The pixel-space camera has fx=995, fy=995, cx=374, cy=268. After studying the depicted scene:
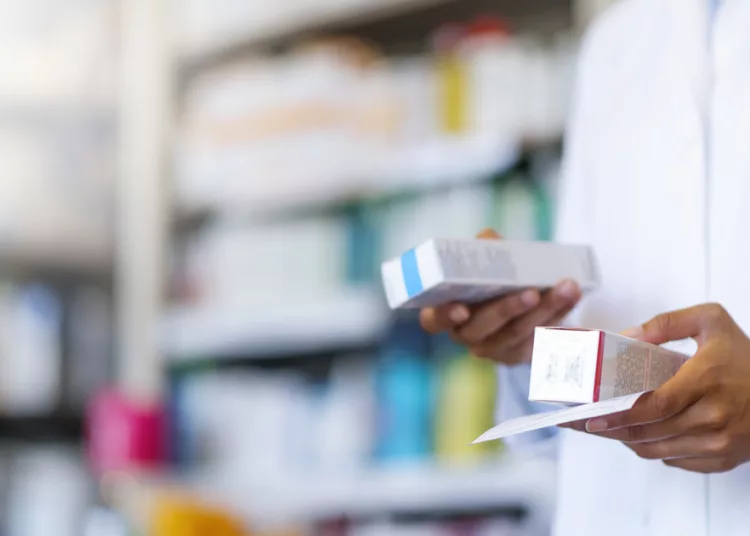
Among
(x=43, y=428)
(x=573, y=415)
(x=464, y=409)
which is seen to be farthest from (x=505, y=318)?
(x=43, y=428)

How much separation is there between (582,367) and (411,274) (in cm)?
21

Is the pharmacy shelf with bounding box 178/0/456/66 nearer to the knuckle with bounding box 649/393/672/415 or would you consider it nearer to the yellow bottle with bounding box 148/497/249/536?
the yellow bottle with bounding box 148/497/249/536

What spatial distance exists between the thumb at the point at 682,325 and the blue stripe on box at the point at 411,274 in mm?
160

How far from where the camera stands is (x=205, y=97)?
2.21 meters

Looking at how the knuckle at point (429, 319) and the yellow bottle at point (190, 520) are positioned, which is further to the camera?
the yellow bottle at point (190, 520)

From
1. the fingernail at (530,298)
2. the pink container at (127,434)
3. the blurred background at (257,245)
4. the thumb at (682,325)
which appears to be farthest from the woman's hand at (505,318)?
the pink container at (127,434)

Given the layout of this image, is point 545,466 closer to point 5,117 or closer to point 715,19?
point 715,19

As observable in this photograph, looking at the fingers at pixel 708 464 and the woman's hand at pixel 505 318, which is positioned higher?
the woman's hand at pixel 505 318

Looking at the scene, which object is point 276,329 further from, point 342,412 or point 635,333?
point 635,333

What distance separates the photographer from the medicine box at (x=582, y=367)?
0.60 m

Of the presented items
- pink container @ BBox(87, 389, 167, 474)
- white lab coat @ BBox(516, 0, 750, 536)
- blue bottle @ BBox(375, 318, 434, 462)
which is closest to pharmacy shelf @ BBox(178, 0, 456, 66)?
blue bottle @ BBox(375, 318, 434, 462)

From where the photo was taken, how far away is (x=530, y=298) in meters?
0.79

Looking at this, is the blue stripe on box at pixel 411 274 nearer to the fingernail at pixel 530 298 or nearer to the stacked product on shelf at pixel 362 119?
the fingernail at pixel 530 298

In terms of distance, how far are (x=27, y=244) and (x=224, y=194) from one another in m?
0.59
